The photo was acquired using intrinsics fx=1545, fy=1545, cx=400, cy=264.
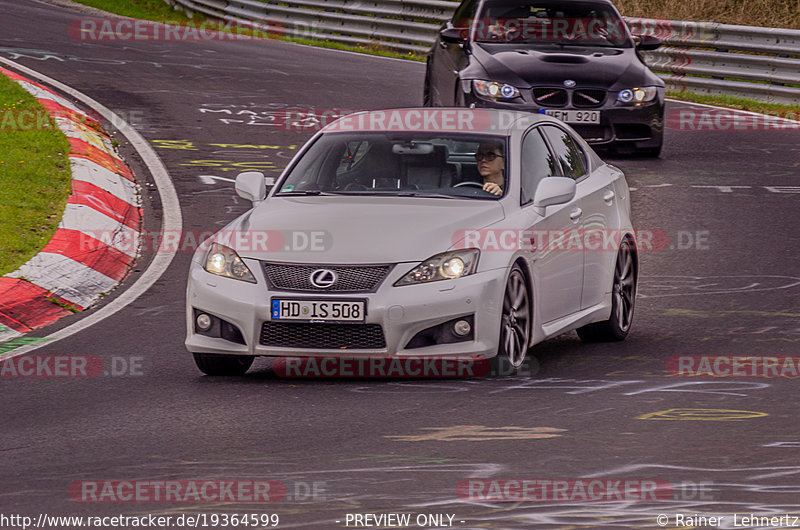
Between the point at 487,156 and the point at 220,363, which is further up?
the point at 487,156

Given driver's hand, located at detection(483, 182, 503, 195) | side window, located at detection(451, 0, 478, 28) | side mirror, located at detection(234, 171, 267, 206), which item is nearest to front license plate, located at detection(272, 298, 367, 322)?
side mirror, located at detection(234, 171, 267, 206)

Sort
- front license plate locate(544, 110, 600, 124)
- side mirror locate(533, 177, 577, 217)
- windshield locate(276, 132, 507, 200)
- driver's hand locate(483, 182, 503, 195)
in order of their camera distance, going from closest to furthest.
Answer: side mirror locate(533, 177, 577, 217) < driver's hand locate(483, 182, 503, 195) < windshield locate(276, 132, 507, 200) < front license plate locate(544, 110, 600, 124)

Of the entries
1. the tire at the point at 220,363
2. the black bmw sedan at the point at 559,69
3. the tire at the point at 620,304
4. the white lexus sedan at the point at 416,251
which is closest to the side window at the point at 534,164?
the white lexus sedan at the point at 416,251

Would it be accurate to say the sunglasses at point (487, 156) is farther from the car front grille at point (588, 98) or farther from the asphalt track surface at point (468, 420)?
the car front grille at point (588, 98)

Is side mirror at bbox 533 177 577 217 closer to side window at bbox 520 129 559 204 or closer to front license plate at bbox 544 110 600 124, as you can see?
side window at bbox 520 129 559 204

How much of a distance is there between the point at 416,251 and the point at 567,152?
7.53ft

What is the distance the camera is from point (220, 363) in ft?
28.4

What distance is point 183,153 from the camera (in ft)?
56.0

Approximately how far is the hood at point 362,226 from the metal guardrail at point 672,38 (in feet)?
49.0

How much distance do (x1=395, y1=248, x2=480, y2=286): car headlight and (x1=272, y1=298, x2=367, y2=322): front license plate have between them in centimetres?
26

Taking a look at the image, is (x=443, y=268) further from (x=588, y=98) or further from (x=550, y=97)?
(x=588, y=98)

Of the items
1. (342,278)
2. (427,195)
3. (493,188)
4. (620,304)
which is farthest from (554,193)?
(342,278)

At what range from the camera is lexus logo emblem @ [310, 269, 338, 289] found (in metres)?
8.21

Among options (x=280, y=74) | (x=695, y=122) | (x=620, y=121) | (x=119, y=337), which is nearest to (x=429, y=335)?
(x=119, y=337)
